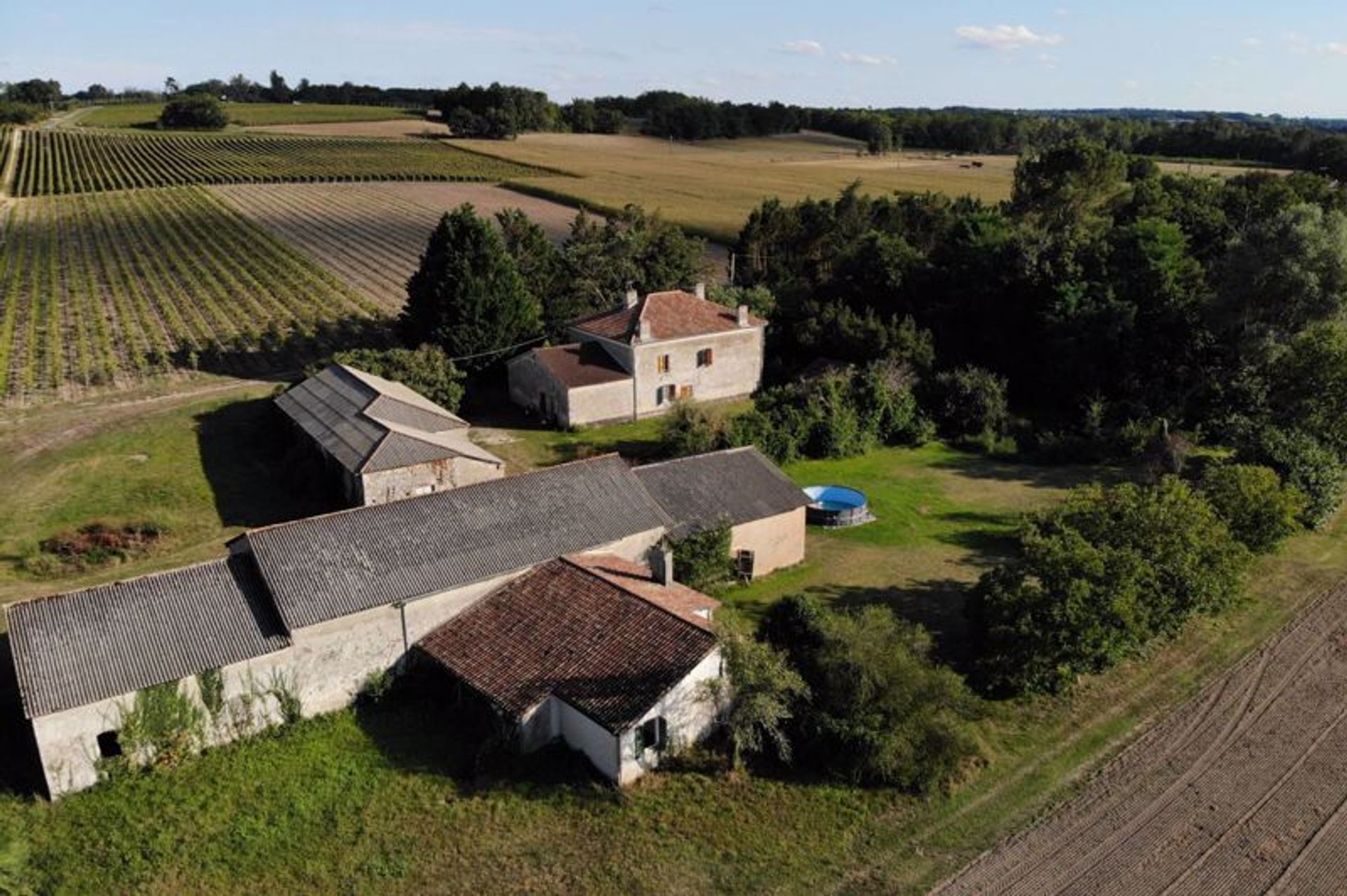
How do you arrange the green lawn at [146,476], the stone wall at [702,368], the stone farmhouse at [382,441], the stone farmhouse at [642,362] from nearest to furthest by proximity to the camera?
the green lawn at [146,476], the stone farmhouse at [382,441], the stone farmhouse at [642,362], the stone wall at [702,368]

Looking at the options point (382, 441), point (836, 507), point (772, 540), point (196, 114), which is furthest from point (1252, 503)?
point (196, 114)

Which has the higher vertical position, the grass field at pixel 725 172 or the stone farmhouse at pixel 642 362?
the grass field at pixel 725 172

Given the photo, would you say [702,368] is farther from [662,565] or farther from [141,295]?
[141,295]

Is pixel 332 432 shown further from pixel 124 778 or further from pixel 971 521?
pixel 971 521

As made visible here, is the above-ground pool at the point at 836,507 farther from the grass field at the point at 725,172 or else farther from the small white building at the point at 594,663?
the grass field at the point at 725,172

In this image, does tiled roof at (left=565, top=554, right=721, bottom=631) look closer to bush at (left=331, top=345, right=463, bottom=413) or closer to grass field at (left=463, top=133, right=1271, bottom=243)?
bush at (left=331, top=345, right=463, bottom=413)

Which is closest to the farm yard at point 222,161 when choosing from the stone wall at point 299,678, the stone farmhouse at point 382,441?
the stone farmhouse at point 382,441
